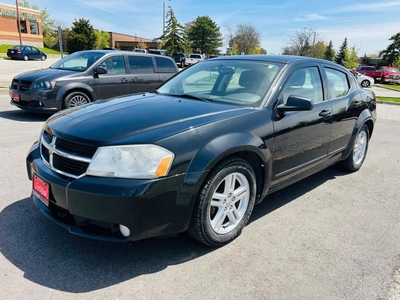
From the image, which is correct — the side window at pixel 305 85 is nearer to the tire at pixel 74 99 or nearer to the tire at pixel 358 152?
the tire at pixel 358 152

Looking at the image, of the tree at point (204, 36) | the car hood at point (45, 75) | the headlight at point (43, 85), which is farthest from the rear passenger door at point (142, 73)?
the tree at point (204, 36)

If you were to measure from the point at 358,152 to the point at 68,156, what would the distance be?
4274 millimetres

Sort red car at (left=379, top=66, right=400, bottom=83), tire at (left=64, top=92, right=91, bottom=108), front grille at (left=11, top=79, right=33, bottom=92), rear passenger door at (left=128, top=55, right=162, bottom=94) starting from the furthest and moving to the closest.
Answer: red car at (left=379, top=66, right=400, bottom=83) < rear passenger door at (left=128, top=55, right=162, bottom=94) < tire at (left=64, top=92, right=91, bottom=108) < front grille at (left=11, top=79, right=33, bottom=92)

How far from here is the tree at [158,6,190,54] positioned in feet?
178

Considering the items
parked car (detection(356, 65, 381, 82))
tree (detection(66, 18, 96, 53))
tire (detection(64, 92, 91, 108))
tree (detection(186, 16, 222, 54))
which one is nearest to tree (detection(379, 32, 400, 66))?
parked car (detection(356, 65, 381, 82))

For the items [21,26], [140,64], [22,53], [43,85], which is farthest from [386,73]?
[21,26]

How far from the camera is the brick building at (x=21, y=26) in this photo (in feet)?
165

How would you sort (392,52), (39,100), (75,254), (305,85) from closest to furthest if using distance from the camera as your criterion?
1. (75,254)
2. (305,85)
3. (39,100)
4. (392,52)

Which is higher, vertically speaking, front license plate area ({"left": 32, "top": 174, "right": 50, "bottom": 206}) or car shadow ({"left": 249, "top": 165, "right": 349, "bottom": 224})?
front license plate area ({"left": 32, "top": 174, "right": 50, "bottom": 206})

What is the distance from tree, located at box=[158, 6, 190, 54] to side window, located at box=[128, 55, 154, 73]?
47.7m

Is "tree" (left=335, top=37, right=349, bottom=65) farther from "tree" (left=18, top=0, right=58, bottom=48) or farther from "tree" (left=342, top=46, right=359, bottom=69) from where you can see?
"tree" (left=18, top=0, right=58, bottom=48)

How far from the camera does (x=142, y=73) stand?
8.87 metres

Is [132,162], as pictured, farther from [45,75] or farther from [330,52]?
[330,52]

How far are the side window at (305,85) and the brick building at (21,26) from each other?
58.4m
